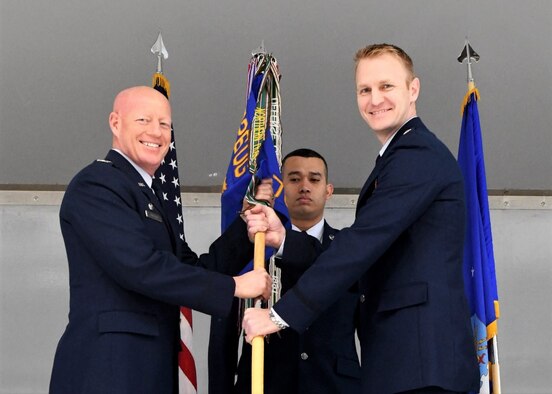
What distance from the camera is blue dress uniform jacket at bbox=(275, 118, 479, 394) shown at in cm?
228

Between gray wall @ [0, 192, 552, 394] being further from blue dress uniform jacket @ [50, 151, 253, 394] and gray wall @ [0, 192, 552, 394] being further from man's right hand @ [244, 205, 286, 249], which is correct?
blue dress uniform jacket @ [50, 151, 253, 394]

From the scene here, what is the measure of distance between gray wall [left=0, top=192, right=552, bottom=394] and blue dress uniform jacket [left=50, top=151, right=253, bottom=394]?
8.06 ft

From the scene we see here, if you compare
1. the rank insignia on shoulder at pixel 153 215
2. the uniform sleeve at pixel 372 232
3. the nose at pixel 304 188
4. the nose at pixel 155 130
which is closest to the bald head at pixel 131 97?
the nose at pixel 155 130

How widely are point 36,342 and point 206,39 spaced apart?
2.21 m

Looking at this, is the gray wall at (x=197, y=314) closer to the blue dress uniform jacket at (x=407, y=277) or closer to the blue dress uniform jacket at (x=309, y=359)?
the blue dress uniform jacket at (x=309, y=359)

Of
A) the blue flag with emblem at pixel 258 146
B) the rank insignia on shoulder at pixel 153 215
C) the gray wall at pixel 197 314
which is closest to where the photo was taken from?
the rank insignia on shoulder at pixel 153 215

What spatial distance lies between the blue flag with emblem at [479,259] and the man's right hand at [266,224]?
96 cm

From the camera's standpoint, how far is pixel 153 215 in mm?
2537

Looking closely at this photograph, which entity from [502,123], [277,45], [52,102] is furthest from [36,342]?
[502,123]

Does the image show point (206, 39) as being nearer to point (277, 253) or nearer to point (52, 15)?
point (52, 15)

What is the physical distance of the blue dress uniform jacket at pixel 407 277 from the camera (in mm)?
2275

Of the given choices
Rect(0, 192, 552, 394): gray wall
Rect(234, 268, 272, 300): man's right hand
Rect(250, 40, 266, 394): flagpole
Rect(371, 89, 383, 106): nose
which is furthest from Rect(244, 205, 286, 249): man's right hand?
Rect(0, 192, 552, 394): gray wall

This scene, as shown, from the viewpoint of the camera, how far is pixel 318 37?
4066mm

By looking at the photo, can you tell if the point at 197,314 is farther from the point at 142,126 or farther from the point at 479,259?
the point at 142,126
